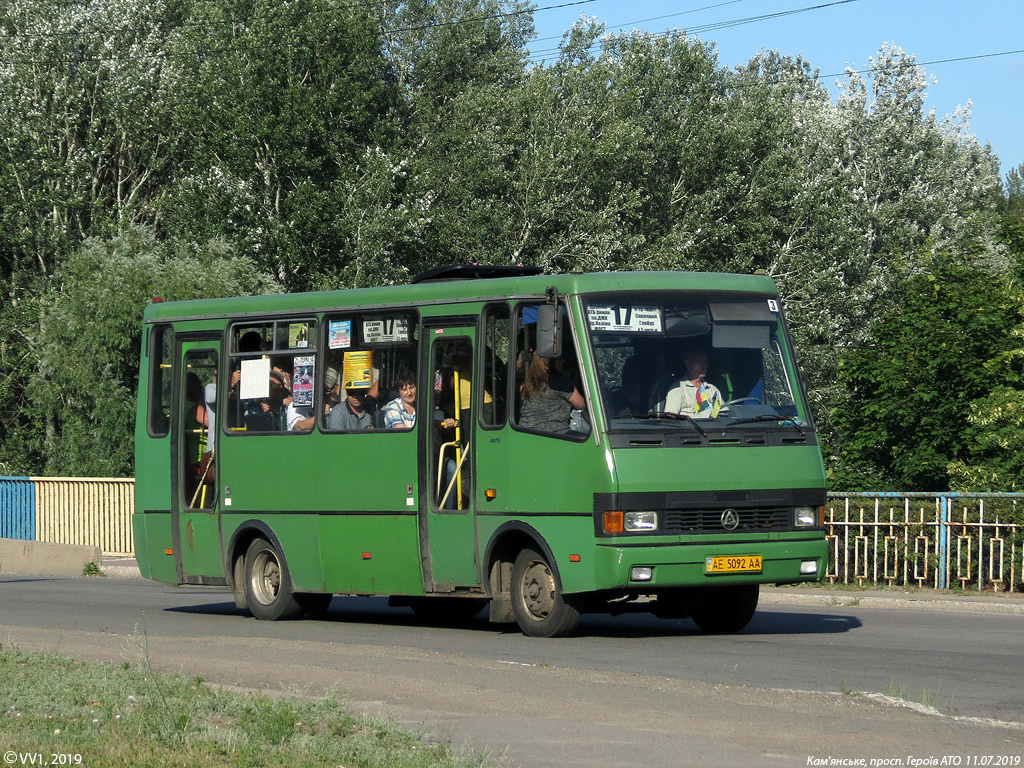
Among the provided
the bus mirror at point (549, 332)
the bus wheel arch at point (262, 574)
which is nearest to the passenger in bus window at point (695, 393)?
the bus mirror at point (549, 332)

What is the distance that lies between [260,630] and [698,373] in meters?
4.89

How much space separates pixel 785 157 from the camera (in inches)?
2121

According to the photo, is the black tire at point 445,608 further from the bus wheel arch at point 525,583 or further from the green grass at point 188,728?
the green grass at point 188,728

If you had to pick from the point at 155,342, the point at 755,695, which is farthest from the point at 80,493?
the point at 755,695

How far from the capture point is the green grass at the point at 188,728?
7176mm

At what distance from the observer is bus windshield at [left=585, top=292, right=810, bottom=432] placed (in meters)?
13.3

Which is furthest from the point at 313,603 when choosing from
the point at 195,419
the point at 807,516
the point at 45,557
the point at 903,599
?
the point at 45,557

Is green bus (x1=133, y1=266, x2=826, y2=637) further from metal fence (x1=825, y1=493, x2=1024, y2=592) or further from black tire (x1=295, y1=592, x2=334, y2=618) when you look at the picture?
metal fence (x1=825, y1=493, x2=1024, y2=592)

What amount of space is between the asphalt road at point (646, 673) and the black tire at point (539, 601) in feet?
0.69

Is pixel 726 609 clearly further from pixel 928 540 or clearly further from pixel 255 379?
pixel 928 540

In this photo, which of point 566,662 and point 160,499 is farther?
point 160,499

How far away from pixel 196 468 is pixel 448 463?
3.81 m

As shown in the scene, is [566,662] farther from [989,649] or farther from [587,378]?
[989,649]

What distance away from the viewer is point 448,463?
48.0 ft
